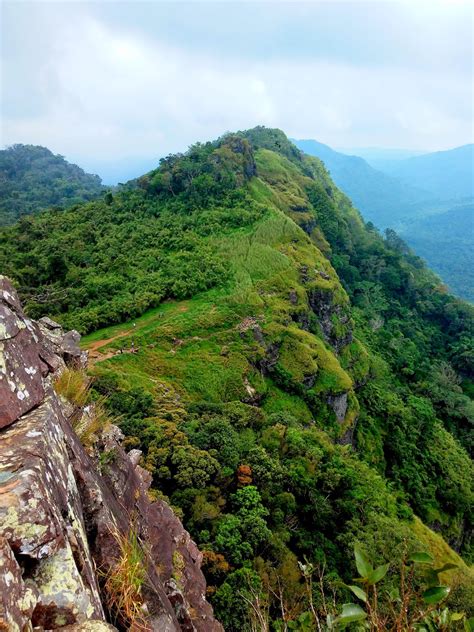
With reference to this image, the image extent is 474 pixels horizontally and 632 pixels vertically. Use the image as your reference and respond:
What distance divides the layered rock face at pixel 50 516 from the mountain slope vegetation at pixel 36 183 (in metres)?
84.5

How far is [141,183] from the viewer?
1998 inches

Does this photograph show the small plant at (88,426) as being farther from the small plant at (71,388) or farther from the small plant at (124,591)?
the small plant at (124,591)

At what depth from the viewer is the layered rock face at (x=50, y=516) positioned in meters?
3.38

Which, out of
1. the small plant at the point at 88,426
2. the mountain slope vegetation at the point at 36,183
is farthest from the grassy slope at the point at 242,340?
the mountain slope vegetation at the point at 36,183

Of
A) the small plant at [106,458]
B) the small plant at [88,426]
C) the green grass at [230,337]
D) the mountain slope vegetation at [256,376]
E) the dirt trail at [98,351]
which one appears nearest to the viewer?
the small plant at [88,426]

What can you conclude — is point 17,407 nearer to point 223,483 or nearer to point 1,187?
point 223,483

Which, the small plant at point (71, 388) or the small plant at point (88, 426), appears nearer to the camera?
the small plant at point (88, 426)

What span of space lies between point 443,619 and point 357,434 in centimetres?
3390

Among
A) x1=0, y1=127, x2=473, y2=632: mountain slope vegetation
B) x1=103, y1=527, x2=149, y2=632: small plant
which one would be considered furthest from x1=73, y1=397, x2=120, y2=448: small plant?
x1=0, y1=127, x2=473, y2=632: mountain slope vegetation

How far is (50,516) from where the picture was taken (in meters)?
3.66

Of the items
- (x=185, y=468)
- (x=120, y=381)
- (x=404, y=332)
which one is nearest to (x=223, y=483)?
(x=185, y=468)

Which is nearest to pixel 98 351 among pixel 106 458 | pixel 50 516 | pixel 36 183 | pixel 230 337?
pixel 230 337

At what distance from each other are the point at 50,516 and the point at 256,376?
24.8m

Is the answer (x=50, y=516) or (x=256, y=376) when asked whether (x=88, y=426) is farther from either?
(x=256, y=376)
